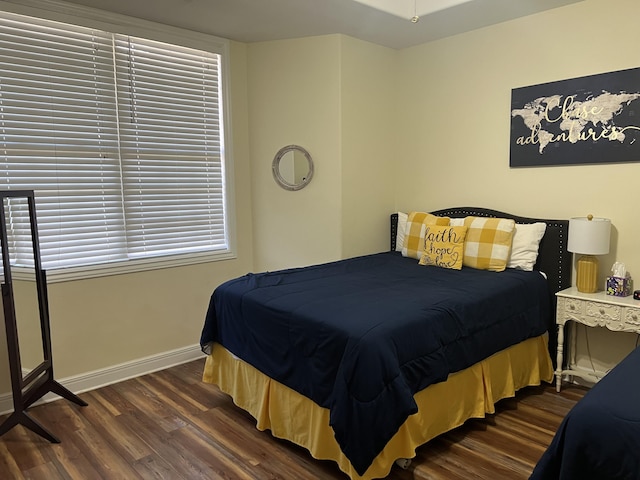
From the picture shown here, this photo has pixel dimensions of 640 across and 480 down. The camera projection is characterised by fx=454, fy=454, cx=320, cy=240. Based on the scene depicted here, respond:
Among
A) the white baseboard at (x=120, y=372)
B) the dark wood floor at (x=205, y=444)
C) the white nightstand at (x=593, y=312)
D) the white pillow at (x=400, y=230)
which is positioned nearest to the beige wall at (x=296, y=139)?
the white pillow at (x=400, y=230)

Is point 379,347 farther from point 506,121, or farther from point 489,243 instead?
point 506,121

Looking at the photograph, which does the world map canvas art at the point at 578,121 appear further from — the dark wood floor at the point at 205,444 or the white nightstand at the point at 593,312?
the dark wood floor at the point at 205,444

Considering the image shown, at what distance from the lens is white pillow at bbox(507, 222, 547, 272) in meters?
3.05

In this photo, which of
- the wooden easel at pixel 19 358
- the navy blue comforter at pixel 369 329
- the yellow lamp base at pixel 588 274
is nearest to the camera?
the navy blue comforter at pixel 369 329

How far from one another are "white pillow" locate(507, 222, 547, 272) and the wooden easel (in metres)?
2.97

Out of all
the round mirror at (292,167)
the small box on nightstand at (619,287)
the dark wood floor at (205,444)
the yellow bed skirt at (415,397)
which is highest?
the round mirror at (292,167)

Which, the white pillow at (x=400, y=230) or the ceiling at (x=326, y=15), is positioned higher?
the ceiling at (x=326, y=15)

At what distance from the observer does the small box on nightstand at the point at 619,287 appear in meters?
2.74

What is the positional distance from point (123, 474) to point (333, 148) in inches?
101

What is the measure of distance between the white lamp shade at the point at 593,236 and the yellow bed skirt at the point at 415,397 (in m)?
0.66

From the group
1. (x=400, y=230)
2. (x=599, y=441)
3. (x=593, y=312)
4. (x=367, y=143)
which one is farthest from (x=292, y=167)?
(x=599, y=441)

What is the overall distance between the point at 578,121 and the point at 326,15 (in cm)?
183

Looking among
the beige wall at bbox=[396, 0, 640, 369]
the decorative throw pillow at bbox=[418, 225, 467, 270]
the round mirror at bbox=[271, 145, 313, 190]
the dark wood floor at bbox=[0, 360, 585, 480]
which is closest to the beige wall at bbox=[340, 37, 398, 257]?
the beige wall at bbox=[396, 0, 640, 369]

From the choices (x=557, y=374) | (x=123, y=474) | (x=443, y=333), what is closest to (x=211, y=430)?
(x=123, y=474)
